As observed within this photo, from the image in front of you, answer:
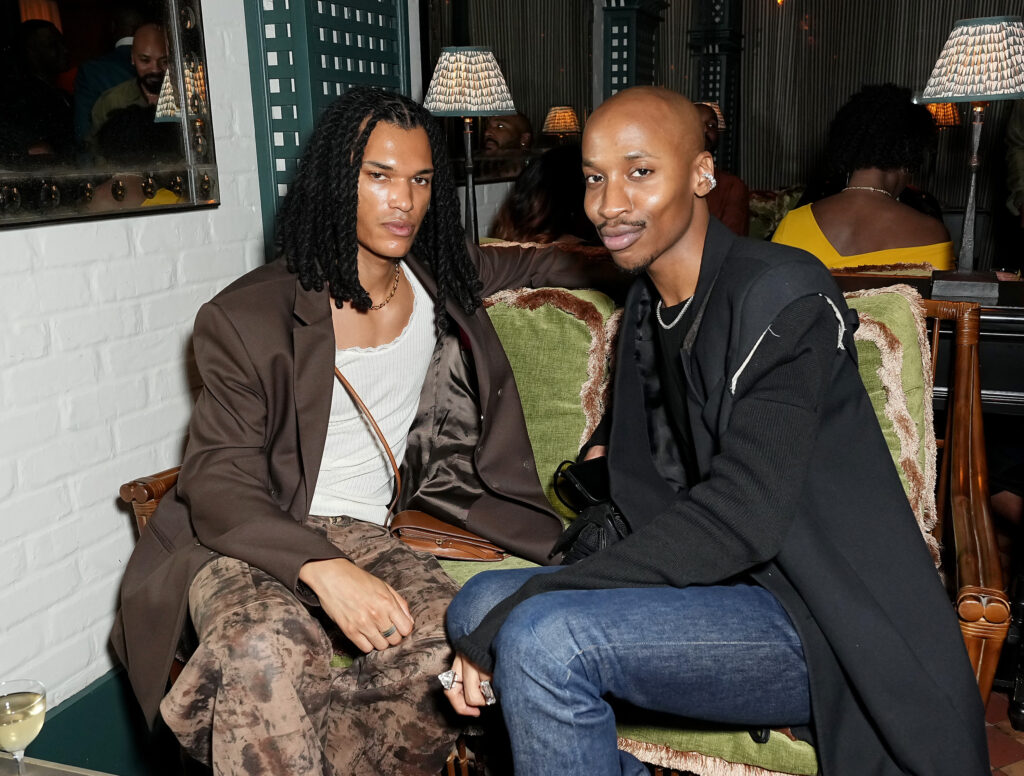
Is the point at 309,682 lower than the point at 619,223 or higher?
lower

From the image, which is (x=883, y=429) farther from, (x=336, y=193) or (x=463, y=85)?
(x=463, y=85)

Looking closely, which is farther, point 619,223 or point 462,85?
point 462,85

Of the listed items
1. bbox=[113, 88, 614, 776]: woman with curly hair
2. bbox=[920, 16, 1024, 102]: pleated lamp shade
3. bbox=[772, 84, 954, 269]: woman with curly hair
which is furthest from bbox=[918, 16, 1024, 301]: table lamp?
bbox=[113, 88, 614, 776]: woman with curly hair

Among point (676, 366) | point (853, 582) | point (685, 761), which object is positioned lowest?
point (685, 761)

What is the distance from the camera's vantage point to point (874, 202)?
3.10 m

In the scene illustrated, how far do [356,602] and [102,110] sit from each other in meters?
1.29

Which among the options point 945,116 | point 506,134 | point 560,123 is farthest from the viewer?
point 945,116

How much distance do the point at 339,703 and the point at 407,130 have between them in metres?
1.20

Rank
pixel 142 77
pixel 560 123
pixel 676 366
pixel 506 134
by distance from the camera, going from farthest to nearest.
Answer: pixel 560 123, pixel 506 134, pixel 142 77, pixel 676 366

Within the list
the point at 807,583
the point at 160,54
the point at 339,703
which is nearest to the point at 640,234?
the point at 807,583

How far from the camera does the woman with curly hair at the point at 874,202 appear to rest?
2.98m

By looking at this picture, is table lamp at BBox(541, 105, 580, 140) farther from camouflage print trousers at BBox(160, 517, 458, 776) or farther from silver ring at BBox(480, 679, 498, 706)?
silver ring at BBox(480, 679, 498, 706)

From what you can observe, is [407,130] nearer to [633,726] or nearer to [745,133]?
[633,726]

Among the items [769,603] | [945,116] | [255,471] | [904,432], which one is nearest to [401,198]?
[255,471]
